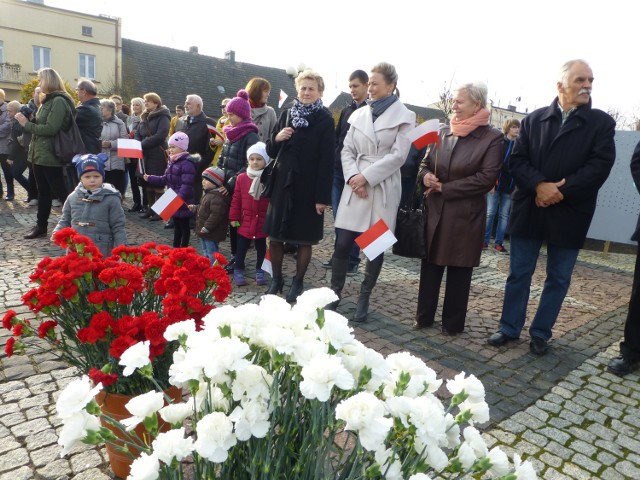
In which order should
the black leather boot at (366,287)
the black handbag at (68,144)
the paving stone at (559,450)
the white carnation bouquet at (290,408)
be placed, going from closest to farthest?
the white carnation bouquet at (290,408), the paving stone at (559,450), the black leather boot at (366,287), the black handbag at (68,144)

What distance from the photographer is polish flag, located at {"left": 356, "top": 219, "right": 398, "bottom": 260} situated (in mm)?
3906

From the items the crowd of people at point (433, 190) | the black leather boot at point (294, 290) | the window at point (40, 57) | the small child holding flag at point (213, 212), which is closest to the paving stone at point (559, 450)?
the crowd of people at point (433, 190)

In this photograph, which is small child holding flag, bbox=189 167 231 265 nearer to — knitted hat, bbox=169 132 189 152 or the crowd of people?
the crowd of people

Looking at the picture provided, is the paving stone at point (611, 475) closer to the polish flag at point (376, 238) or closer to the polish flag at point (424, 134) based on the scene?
the polish flag at point (376, 238)

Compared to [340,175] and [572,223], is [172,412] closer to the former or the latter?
[572,223]

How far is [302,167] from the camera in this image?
15.1ft

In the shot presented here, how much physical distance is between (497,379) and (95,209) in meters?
3.61

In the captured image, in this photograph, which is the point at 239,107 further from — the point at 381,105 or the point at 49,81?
the point at 49,81

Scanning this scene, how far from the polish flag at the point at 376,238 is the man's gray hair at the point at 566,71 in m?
1.79

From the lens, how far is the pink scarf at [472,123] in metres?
3.95

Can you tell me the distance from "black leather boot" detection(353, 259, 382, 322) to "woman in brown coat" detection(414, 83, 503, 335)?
451 mm

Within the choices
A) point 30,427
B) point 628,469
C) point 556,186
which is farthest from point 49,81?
point 628,469

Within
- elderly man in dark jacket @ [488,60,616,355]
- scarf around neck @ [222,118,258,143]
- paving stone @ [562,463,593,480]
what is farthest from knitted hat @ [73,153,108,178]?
paving stone @ [562,463,593,480]

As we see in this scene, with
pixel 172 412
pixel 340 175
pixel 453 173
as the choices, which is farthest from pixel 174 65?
pixel 172 412
